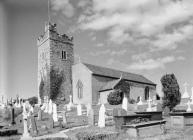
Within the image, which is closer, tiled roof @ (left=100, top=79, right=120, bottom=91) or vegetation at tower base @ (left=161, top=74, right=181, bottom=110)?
vegetation at tower base @ (left=161, top=74, right=181, bottom=110)

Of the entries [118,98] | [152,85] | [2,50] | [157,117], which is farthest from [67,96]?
[2,50]

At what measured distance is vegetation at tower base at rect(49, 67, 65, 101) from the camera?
3866cm

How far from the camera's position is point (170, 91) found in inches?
914

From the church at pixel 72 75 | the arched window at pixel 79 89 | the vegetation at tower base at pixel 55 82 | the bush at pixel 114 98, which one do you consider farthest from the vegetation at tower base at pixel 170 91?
the vegetation at tower base at pixel 55 82

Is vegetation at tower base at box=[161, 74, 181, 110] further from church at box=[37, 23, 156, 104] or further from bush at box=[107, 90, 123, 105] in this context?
church at box=[37, 23, 156, 104]

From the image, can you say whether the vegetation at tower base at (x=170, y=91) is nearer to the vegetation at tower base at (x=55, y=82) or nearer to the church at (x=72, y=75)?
the church at (x=72, y=75)

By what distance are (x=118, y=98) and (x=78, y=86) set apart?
8.08 m

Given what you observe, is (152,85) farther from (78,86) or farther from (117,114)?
(117,114)

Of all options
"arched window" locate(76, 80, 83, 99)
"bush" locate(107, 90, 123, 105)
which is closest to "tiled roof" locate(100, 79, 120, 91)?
"bush" locate(107, 90, 123, 105)

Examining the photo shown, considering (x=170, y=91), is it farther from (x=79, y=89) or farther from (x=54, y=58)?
(x=54, y=58)

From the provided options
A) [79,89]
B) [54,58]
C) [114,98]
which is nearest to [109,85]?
[114,98]

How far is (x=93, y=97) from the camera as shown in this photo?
1459 inches

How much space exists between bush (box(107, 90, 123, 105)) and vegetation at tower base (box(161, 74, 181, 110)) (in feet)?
36.7

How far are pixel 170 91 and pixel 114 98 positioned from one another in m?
12.2
